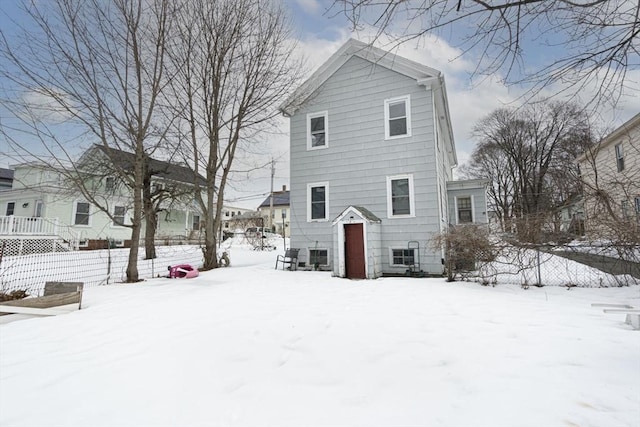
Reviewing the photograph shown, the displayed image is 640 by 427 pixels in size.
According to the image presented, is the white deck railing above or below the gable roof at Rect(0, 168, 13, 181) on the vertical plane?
below

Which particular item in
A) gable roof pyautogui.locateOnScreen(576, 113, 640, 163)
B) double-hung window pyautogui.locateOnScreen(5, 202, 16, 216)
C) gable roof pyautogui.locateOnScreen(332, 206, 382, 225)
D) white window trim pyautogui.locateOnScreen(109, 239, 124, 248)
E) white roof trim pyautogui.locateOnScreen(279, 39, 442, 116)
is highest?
white roof trim pyautogui.locateOnScreen(279, 39, 442, 116)

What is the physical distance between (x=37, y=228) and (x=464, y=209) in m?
20.7

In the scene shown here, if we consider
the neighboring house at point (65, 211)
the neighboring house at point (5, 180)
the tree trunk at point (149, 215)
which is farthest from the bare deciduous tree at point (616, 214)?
the neighboring house at point (5, 180)

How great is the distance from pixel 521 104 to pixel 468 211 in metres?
11.6

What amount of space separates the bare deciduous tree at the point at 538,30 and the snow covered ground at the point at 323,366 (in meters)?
2.58

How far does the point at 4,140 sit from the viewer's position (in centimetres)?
624

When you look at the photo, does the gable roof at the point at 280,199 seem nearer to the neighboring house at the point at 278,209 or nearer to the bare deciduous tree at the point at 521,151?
the neighboring house at the point at 278,209

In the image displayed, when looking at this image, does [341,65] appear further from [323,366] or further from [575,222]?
[323,366]

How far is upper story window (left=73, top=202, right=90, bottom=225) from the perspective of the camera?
16781mm

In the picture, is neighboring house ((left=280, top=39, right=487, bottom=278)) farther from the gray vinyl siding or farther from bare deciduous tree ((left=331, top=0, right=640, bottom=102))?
bare deciduous tree ((left=331, top=0, right=640, bottom=102))

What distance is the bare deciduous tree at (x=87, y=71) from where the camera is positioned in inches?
263

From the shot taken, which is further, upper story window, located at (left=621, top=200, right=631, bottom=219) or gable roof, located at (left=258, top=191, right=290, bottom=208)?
gable roof, located at (left=258, top=191, right=290, bottom=208)

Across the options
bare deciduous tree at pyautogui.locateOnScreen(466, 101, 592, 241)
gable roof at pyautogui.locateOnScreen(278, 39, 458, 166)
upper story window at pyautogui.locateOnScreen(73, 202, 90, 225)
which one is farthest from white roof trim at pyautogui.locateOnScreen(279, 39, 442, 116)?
bare deciduous tree at pyautogui.locateOnScreen(466, 101, 592, 241)

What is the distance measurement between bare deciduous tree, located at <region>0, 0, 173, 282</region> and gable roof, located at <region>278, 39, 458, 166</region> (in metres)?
4.44
